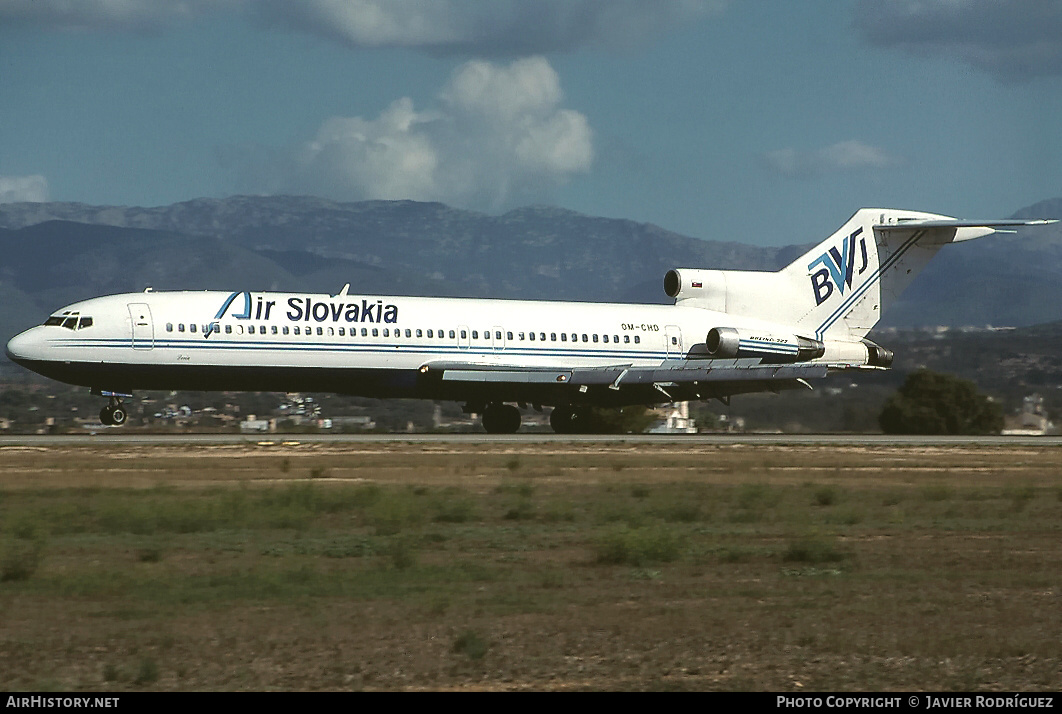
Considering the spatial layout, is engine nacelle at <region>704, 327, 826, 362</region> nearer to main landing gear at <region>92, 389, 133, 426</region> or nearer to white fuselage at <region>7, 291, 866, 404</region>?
white fuselage at <region>7, 291, 866, 404</region>

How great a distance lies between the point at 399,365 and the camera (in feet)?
142

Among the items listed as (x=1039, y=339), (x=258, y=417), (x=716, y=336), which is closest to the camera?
(x=716, y=336)

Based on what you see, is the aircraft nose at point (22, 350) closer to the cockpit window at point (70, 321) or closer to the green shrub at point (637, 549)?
the cockpit window at point (70, 321)

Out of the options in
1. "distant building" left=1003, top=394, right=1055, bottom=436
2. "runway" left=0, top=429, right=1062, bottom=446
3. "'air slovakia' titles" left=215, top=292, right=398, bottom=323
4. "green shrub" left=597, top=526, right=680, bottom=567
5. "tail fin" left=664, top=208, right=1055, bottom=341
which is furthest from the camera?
"distant building" left=1003, top=394, right=1055, bottom=436

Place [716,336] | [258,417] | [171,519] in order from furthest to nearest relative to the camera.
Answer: [258,417] → [716,336] → [171,519]

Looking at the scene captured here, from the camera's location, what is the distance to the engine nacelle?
48562 millimetres

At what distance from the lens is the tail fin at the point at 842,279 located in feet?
168

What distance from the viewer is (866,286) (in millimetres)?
52656

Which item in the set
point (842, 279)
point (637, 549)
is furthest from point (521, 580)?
point (842, 279)

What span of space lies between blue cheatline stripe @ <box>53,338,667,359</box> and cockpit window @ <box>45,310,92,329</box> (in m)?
0.51

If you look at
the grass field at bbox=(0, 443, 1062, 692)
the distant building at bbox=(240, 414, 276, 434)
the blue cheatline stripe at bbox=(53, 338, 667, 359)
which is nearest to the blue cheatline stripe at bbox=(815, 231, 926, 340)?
the blue cheatline stripe at bbox=(53, 338, 667, 359)
